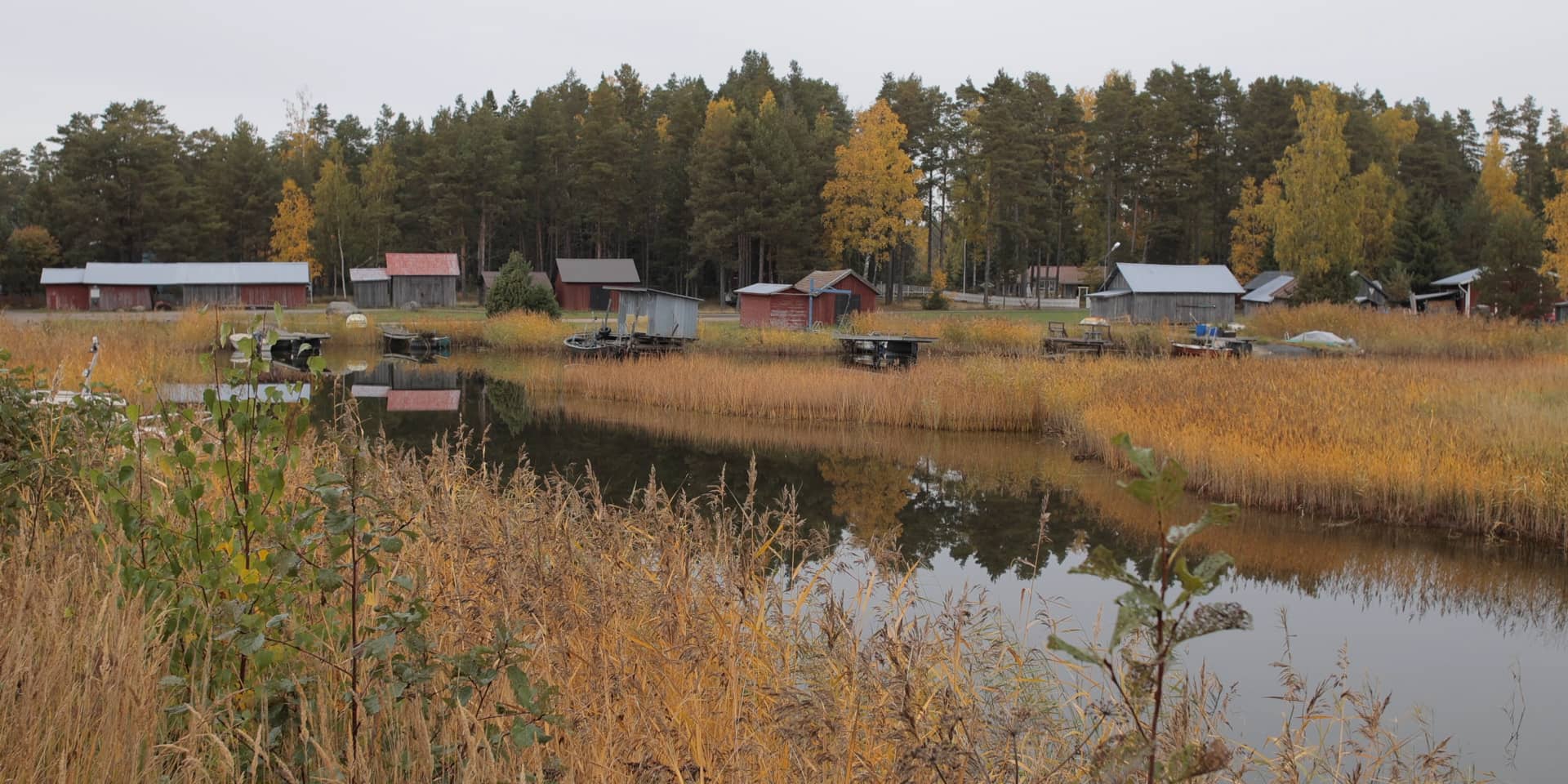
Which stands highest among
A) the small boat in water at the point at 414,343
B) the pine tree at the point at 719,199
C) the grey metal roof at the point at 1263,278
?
the pine tree at the point at 719,199

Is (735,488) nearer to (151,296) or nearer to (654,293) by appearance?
(654,293)

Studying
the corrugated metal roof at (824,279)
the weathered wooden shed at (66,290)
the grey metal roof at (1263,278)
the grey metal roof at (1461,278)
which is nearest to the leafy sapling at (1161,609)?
the corrugated metal roof at (824,279)

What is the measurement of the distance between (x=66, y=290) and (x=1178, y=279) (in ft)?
163

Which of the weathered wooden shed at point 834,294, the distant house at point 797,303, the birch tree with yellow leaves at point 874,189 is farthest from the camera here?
the birch tree with yellow leaves at point 874,189

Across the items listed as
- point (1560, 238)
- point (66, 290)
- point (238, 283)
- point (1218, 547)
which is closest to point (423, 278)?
point (238, 283)

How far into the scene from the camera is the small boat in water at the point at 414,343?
36.5 metres

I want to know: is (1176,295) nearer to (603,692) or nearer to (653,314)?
(653,314)

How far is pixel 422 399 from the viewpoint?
78.5 ft

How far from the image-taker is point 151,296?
5000cm

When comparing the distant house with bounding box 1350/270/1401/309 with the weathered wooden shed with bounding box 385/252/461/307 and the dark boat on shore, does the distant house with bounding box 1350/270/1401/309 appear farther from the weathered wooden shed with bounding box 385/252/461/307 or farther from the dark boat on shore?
the weathered wooden shed with bounding box 385/252/461/307

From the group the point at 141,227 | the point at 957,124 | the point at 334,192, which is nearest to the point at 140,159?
Result: the point at 141,227

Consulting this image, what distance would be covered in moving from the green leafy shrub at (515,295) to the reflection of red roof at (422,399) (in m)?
15.2

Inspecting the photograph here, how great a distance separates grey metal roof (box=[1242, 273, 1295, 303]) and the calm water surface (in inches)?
1460

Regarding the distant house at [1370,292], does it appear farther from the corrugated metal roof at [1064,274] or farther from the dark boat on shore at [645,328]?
the dark boat on shore at [645,328]
